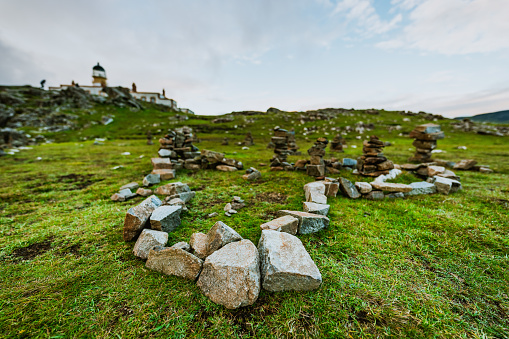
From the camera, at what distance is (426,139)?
12141 millimetres

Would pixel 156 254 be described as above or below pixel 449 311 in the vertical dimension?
above

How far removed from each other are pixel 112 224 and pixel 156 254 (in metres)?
2.29

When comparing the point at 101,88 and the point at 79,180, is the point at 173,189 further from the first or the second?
the point at 101,88

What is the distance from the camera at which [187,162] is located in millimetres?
10586

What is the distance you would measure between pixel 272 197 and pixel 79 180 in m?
8.63

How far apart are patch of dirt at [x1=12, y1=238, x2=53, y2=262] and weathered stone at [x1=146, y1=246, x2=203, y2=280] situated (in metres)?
2.30

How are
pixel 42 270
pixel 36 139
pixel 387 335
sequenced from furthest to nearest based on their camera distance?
pixel 36 139 < pixel 42 270 < pixel 387 335

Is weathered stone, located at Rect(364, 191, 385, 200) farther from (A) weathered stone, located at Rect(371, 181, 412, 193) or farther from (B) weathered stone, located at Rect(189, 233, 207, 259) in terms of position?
(B) weathered stone, located at Rect(189, 233, 207, 259)

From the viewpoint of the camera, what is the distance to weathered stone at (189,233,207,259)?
3080mm

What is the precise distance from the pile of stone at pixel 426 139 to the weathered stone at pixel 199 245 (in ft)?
48.3

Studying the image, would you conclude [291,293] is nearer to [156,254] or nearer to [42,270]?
[156,254]

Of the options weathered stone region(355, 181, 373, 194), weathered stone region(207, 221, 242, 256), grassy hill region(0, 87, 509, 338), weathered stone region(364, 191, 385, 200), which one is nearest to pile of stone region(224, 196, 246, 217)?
grassy hill region(0, 87, 509, 338)

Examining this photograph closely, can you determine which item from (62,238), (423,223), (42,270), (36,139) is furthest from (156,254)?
(36,139)

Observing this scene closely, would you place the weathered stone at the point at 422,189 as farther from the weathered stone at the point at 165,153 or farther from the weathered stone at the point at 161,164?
the weathered stone at the point at 165,153
